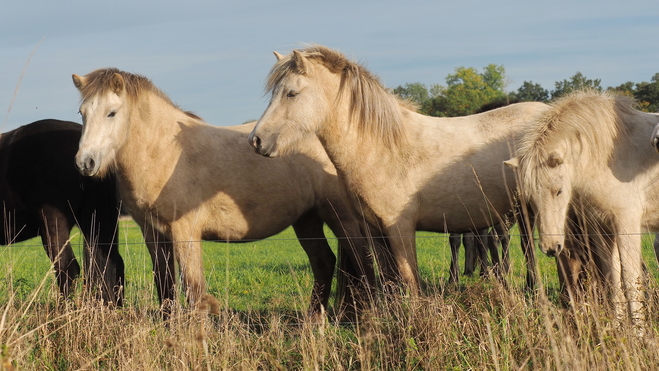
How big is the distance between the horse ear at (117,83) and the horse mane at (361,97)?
1.33 m

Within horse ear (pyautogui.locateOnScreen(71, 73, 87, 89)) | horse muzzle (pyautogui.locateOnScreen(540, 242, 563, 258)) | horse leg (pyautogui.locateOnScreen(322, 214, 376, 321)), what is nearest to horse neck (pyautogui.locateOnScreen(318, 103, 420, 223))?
horse leg (pyautogui.locateOnScreen(322, 214, 376, 321))

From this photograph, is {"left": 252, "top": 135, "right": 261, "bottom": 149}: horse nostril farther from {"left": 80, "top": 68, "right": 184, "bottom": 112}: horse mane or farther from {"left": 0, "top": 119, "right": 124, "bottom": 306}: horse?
{"left": 0, "top": 119, "right": 124, "bottom": 306}: horse

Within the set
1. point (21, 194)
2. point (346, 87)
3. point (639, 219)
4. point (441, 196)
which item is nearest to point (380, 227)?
point (441, 196)

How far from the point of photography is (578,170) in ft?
15.5

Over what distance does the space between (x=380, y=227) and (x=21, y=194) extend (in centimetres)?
343

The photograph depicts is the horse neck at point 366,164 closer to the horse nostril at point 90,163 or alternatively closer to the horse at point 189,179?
the horse at point 189,179

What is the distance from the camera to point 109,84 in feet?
18.2

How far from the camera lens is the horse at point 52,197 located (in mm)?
5945

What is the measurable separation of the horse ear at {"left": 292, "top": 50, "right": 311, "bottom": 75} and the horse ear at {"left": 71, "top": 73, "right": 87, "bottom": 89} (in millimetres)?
1942

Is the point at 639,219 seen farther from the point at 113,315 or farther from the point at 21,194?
the point at 21,194

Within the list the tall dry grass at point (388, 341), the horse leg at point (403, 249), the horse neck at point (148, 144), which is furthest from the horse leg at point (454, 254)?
the horse neck at point (148, 144)

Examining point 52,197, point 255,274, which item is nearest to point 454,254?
point 255,274

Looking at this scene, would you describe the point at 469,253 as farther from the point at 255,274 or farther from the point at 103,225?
the point at 103,225

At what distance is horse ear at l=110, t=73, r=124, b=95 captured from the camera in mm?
5547
